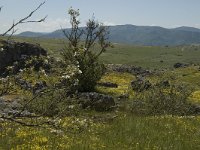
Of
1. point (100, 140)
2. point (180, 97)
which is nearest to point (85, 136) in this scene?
point (100, 140)

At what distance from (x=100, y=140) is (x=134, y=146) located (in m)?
1.38

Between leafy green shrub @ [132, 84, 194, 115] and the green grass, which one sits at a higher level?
the green grass

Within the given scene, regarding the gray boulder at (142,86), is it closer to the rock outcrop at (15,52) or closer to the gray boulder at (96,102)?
Result: the gray boulder at (96,102)

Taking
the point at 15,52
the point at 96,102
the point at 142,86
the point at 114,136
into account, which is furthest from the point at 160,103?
the point at 15,52

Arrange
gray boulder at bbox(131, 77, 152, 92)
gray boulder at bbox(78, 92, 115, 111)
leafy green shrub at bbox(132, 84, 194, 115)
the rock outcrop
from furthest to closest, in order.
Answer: the rock outcrop → gray boulder at bbox(131, 77, 152, 92) → gray boulder at bbox(78, 92, 115, 111) → leafy green shrub at bbox(132, 84, 194, 115)

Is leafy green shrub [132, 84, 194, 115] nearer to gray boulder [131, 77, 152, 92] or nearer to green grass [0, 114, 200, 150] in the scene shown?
gray boulder [131, 77, 152, 92]

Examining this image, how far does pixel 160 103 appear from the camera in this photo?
2619 cm

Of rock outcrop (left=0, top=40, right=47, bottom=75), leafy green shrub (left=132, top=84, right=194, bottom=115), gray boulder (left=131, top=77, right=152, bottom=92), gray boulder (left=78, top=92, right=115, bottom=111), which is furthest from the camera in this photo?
rock outcrop (left=0, top=40, right=47, bottom=75)

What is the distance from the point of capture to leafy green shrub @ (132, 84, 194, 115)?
25.9 meters

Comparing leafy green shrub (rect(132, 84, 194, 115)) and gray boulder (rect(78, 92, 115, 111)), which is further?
gray boulder (rect(78, 92, 115, 111))

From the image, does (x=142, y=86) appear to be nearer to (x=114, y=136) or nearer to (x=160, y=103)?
(x=160, y=103)

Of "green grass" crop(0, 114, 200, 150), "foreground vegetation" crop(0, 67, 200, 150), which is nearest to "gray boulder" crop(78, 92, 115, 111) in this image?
"foreground vegetation" crop(0, 67, 200, 150)

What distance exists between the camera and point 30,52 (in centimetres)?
5644

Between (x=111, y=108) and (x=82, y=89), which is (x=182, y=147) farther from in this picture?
(x=82, y=89)
